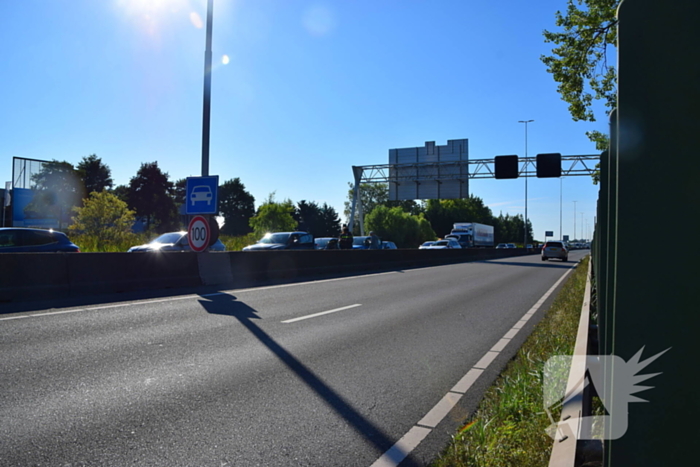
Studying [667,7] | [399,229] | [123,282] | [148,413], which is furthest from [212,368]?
[399,229]

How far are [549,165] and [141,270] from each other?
32497 mm

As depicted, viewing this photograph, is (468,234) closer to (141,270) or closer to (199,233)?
(199,233)

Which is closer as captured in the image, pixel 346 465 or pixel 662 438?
pixel 662 438

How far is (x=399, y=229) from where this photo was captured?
80.9m

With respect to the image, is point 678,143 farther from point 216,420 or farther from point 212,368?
point 212,368

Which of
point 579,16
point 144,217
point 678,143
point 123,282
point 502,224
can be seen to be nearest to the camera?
point 678,143

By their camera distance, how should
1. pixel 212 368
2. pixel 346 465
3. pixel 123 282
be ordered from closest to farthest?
1. pixel 346 465
2. pixel 212 368
3. pixel 123 282

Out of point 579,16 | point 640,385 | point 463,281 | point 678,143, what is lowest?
point 463,281

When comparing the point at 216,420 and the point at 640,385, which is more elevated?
the point at 640,385

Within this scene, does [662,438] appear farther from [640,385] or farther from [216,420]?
[216,420]

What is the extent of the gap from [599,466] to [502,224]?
156 metres

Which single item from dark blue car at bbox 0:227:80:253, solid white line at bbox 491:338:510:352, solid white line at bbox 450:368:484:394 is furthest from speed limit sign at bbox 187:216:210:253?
solid white line at bbox 450:368:484:394

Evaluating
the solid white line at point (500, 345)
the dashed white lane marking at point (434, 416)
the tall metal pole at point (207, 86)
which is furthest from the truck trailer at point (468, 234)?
the dashed white lane marking at point (434, 416)

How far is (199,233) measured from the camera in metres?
12.6
